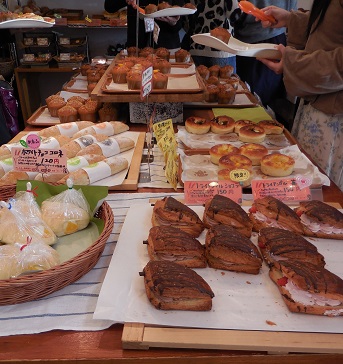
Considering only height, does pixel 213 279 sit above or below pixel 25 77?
above

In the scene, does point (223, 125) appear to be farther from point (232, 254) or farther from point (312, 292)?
point (312, 292)

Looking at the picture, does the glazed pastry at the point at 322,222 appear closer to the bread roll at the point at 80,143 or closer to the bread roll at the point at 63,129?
the bread roll at the point at 80,143

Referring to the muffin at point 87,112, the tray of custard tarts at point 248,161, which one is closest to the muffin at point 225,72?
the tray of custard tarts at point 248,161

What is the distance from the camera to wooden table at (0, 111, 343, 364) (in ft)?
3.13

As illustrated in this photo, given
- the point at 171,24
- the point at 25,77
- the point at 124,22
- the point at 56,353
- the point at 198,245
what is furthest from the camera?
the point at 25,77

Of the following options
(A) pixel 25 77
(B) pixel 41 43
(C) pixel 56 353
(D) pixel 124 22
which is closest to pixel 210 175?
(C) pixel 56 353

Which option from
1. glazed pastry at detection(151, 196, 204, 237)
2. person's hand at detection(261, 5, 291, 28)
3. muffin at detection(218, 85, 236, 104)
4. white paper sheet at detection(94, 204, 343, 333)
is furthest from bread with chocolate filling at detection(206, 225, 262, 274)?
person's hand at detection(261, 5, 291, 28)

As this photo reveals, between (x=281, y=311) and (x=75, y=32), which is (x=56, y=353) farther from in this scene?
(x=75, y=32)

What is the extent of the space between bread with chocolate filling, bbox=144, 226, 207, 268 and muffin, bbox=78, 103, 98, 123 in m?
1.49

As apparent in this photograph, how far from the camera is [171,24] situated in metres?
3.85

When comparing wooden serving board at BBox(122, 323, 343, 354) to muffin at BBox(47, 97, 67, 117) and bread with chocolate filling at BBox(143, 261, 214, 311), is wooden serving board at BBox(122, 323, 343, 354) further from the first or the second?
muffin at BBox(47, 97, 67, 117)

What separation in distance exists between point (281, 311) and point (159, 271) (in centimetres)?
36

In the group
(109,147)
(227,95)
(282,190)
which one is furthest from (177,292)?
(227,95)

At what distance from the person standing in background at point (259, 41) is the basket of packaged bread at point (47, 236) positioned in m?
3.10
